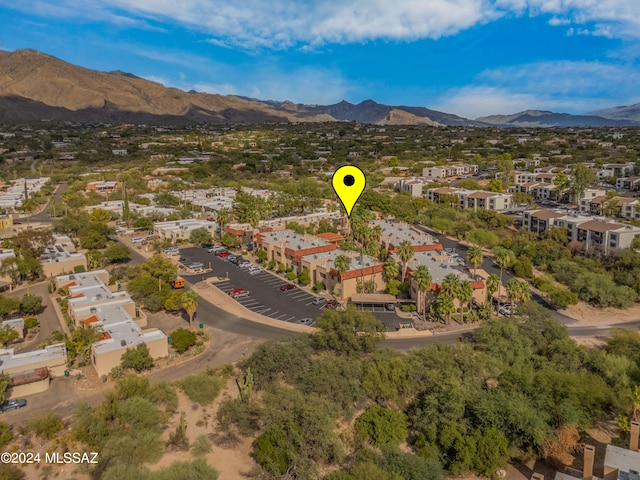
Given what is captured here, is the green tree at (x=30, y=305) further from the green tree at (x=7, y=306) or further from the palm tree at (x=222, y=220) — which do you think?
the palm tree at (x=222, y=220)

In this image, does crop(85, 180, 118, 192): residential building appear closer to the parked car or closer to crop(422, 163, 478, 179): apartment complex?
crop(422, 163, 478, 179): apartment complex

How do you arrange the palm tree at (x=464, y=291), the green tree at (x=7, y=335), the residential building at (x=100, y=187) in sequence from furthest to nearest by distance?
the residential building at (x=100, y=187) → the palm tree at (x=464, y=291) → the green tree at (x=7, y=335)

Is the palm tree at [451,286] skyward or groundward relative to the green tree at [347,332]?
skyward

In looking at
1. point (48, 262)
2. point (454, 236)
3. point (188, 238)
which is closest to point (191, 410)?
point (48, 262)

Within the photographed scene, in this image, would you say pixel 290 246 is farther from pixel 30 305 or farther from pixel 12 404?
pixel 12 404

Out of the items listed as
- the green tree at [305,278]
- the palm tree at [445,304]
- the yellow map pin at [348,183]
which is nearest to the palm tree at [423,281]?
the palm tree at [445,304]

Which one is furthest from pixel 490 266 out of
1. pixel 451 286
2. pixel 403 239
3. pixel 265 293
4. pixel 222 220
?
pixel 222 220
